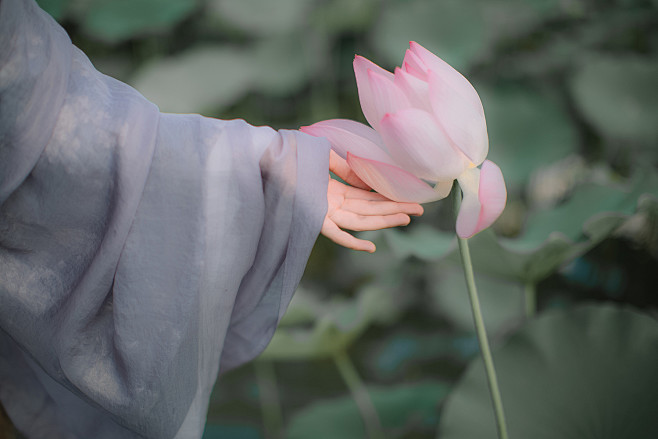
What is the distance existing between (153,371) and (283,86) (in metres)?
0.86

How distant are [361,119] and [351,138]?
83 cm

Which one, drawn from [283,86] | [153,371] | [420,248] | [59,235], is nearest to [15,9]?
[59,235]

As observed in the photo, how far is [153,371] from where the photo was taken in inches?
19.2

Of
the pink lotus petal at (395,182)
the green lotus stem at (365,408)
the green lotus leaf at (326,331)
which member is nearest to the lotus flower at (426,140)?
the pink lotus petal at (395,182)

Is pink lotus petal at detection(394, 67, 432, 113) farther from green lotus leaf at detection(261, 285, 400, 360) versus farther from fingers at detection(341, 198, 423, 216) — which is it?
green lotus leaf at detection(261, 285, 400, 360)

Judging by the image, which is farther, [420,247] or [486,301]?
[486,301]

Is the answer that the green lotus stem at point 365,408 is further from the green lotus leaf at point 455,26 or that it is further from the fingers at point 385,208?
the green lotus leaf at point 455,26

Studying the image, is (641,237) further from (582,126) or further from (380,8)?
(380,8)

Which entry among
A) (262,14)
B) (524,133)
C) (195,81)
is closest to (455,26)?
(524,133)

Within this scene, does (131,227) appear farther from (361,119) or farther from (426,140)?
(361,119)

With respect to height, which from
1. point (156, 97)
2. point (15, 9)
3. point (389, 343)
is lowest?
point (389, 343)

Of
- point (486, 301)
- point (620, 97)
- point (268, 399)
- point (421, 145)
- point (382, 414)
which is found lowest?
point (268, 399)

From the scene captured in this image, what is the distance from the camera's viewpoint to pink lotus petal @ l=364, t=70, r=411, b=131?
1.43 ft

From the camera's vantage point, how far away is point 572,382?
664mm
